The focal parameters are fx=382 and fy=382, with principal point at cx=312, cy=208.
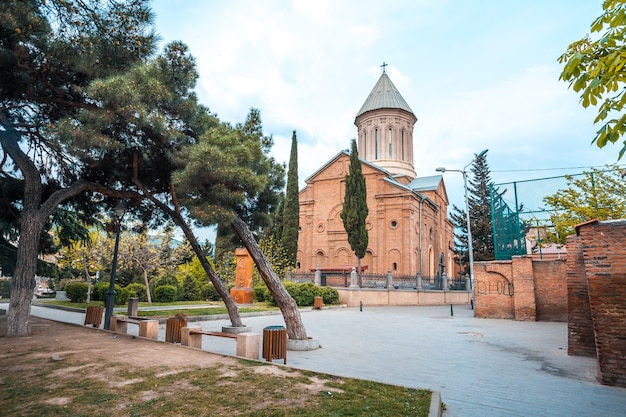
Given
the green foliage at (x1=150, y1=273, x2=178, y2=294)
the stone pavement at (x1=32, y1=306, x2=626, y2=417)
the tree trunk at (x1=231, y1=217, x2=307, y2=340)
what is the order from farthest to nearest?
the green foliage at (x1=150, y1=273, x2=178, y2=294) → the tree trunk at (x1=231, y1=217, x2=307, y2=340) → the stone pavement at (x1=32, y1=306, x2=626, y2=417)

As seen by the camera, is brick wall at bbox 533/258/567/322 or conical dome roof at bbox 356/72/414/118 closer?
brick wall at bbox 533/258/567/322

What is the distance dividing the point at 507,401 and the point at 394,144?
38.8m

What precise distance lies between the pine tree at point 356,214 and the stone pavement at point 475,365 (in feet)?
53.0

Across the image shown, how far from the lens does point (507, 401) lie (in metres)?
5.07

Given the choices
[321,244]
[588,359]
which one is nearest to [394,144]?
[321,244]

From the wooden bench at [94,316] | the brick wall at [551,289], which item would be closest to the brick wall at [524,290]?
the brick wall at [551,289]

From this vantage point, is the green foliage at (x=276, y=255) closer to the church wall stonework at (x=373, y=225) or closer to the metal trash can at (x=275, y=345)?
the church wall stonework at (x=373, y=225)

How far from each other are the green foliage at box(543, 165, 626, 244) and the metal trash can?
12582 millimetres

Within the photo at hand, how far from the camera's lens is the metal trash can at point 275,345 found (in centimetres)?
697

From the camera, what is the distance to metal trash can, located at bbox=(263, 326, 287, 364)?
697cm

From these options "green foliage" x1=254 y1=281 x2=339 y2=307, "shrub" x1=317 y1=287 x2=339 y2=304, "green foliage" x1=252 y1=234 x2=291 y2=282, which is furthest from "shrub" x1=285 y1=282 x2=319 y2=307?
"green foliage" x1=252 y1=234 x2=291 y2=282

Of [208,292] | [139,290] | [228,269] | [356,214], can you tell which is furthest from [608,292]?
[228,269]

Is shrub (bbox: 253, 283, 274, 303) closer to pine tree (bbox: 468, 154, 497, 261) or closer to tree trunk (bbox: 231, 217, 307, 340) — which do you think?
tree trunk (bbox: 231, 217, 307, 340)

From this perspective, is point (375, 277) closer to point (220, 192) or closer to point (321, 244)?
point (321, 244)
